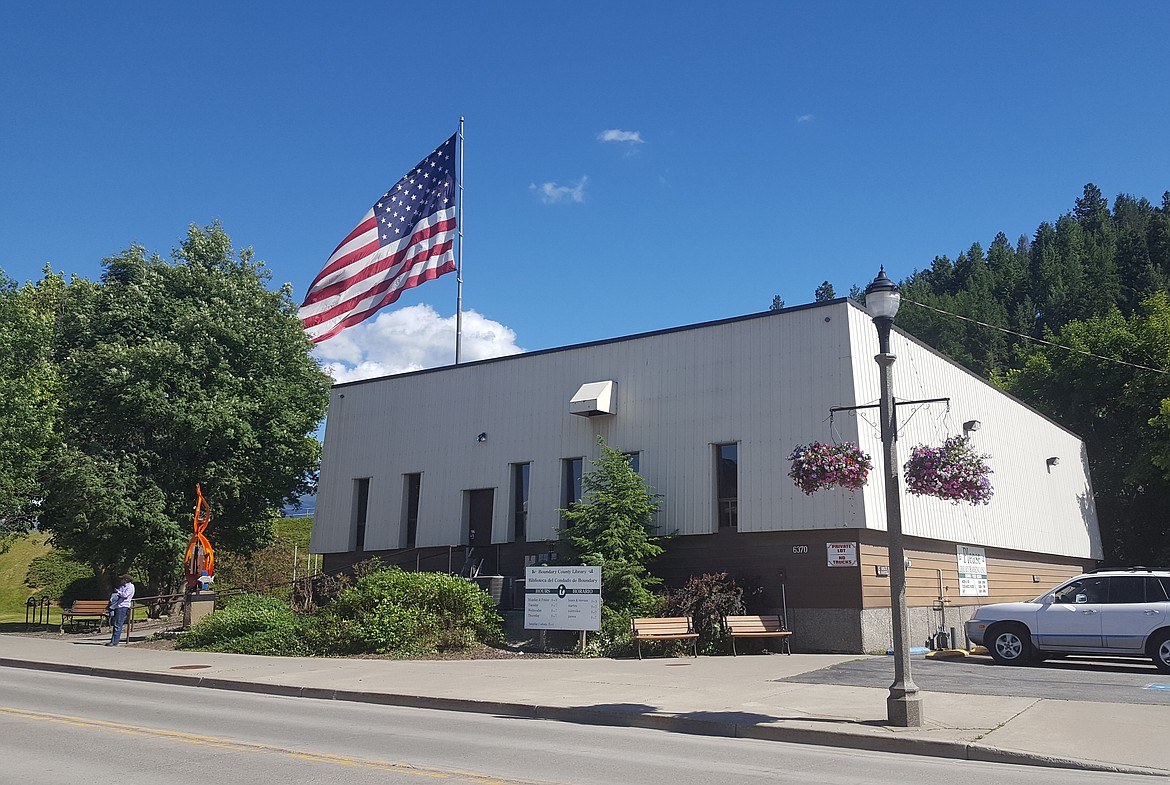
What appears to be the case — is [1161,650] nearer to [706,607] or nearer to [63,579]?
[706,607]

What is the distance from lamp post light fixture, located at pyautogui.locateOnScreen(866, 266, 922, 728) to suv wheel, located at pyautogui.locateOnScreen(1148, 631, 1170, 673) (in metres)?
7.65

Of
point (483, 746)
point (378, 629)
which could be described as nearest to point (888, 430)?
point (483, 746)

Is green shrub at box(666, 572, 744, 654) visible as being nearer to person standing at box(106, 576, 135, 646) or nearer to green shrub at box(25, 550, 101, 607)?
person standing at box(106, 576, 135, 646)

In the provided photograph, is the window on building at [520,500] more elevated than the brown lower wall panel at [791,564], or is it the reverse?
the window on building at [520,500]

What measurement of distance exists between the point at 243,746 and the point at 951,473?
30.1 ft

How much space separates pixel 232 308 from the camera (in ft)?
111

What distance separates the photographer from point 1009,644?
18.0 m

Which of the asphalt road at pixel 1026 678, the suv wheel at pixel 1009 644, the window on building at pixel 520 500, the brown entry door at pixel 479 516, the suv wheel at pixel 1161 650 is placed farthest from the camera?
the brown entry door at pixel 479 516

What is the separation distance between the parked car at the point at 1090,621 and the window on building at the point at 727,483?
6301 mm

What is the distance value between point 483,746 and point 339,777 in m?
2.24

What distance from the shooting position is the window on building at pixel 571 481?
2577 cm

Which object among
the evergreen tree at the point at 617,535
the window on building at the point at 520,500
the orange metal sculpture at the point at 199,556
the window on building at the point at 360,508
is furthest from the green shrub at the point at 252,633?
the evergreen tree at the point at 617,535

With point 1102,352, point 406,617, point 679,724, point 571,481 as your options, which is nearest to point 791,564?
point 571,481

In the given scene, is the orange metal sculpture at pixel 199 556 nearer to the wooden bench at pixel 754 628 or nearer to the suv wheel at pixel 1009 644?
the wooden bench at pixel 754 628
